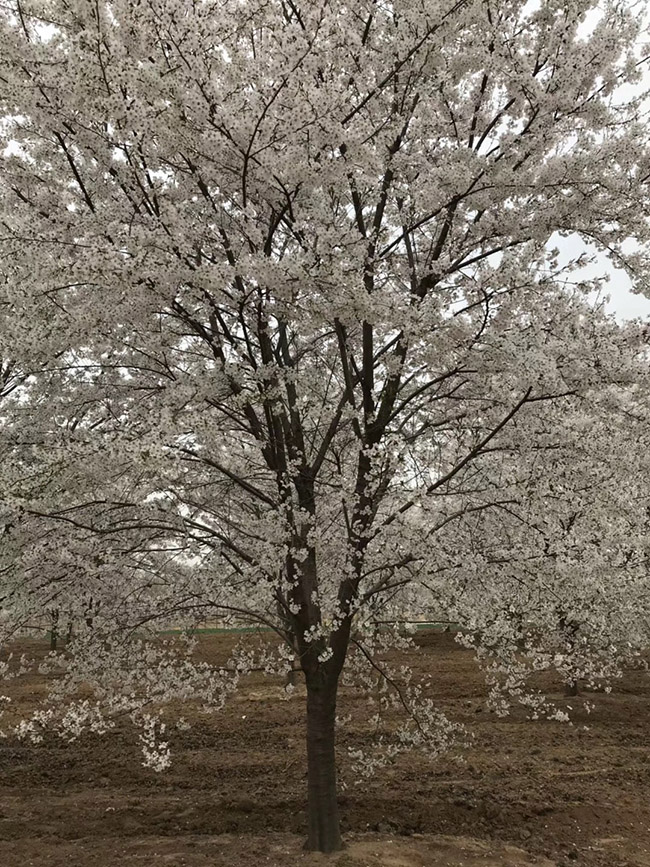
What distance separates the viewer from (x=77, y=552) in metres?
6.27

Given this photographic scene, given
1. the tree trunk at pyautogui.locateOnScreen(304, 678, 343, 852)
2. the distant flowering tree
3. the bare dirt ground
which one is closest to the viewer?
the distant flowering tree

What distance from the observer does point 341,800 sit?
7984 millimetres

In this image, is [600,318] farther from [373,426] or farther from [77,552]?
[77,552]

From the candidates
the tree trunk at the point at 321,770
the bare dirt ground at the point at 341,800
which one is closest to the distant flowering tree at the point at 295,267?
the tree trunk at the point at 321,770

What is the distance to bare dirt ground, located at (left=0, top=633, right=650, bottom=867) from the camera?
21.9ft

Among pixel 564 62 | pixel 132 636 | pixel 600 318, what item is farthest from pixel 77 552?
pixel 564 62

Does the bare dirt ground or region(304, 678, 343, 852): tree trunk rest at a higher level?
region(304, 678, 343, 852): tree trunk

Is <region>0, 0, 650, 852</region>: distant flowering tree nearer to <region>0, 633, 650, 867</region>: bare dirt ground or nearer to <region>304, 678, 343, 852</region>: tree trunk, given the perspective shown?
<region>304, 678, 343, 852</region>: tree trunk

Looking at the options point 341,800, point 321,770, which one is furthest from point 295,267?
point 341,800

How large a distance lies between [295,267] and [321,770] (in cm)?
522

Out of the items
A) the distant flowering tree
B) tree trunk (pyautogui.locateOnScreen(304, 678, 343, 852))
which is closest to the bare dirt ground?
tree trunk (pyautogui.locateOnScreen(304, 678, 343, 852))

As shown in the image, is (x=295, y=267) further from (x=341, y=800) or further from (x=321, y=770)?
(x=341, y=800)

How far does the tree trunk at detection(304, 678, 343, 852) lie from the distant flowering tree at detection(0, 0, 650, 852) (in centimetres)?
3

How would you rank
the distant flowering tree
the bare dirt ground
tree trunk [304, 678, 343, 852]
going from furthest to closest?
the bare dirt ground
tree trunk [304, 678, 343, 852]
the distant flowering tree
